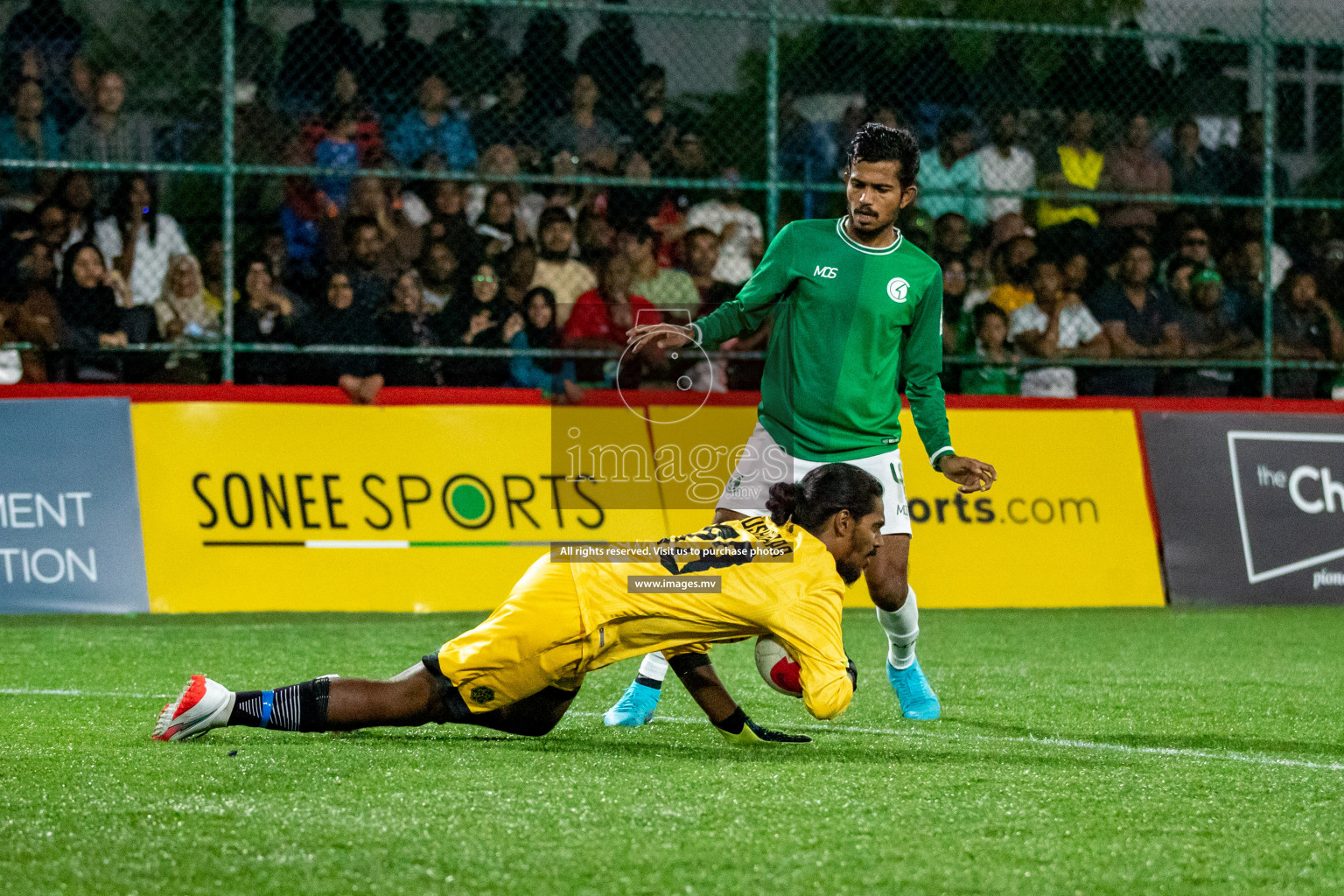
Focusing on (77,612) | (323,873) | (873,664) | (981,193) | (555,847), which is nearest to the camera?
(323,873)

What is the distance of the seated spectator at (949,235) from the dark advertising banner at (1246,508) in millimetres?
1718

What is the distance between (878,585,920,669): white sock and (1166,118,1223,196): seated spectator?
6.96 metres

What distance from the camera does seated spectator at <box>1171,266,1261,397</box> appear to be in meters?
11.6

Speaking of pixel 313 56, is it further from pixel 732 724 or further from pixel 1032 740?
pixel 1032 740

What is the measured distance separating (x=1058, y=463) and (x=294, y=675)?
18.3 ft

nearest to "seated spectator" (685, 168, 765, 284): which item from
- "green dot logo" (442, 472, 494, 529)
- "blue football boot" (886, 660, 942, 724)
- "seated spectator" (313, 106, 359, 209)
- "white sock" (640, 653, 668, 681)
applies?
"seated spectator" (313, 106, 359, 209)

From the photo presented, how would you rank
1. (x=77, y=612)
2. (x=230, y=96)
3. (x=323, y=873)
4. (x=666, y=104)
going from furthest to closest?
1. (x=666, y=104)
2. (x=230, y=96)
3. (x=77, y=612)
4. (x=323, y=873)

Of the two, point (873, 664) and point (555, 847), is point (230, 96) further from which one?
point (555, 847)

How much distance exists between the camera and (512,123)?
36.9 feet

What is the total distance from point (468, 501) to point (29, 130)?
368 centimetres

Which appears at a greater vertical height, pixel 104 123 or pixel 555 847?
pixel 104 123

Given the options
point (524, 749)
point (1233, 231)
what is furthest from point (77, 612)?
point (1233, 231)

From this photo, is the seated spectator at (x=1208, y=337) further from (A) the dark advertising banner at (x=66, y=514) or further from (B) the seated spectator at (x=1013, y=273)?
(A) the dark advertising banner at (x=66, y=514)

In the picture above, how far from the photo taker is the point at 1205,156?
1221 centimetres
